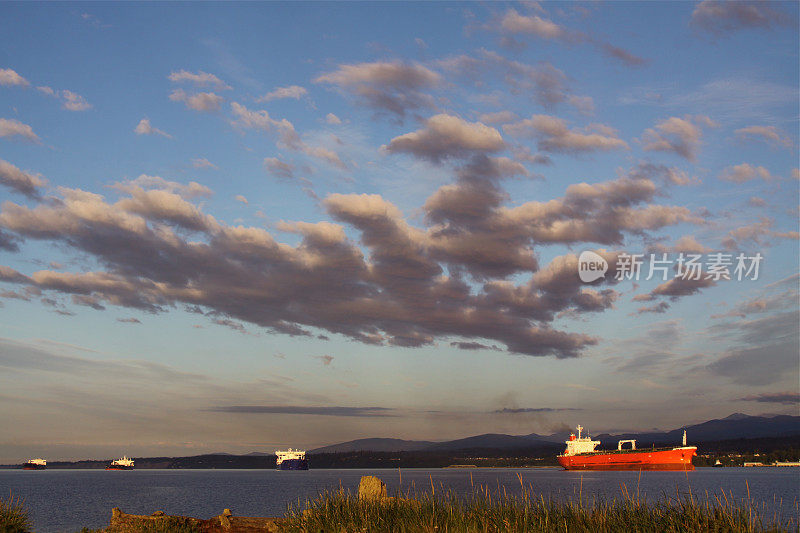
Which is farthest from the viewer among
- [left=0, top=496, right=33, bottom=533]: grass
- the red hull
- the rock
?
the red hull

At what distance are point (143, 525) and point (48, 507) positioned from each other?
284 ft

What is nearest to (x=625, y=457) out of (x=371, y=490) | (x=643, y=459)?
(x=643, y=459)

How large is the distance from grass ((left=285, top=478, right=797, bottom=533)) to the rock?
14.3 inches

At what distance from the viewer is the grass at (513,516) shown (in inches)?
680

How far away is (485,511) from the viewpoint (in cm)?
2045

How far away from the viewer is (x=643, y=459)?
16250 centimetres

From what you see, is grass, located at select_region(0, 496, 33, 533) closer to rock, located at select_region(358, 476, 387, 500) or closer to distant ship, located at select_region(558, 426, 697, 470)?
rock, located at select_region(358, 476, 387, 500)

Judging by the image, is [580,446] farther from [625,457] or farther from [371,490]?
[371,490]

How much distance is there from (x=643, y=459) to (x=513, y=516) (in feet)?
524

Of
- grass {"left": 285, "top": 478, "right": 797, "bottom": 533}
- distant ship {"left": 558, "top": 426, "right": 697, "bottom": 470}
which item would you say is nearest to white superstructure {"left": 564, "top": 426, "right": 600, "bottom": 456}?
distant ship {"left": 558, "top": 426, "right": 697, "bottom": 470}

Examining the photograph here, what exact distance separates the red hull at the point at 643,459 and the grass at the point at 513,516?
453ft

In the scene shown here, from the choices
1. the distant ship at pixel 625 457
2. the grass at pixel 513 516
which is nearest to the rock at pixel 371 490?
the grass at pixel 513 516

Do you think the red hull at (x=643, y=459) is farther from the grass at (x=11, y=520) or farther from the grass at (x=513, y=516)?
the grass at (x=11, y=520)

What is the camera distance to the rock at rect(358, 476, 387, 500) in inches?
917
